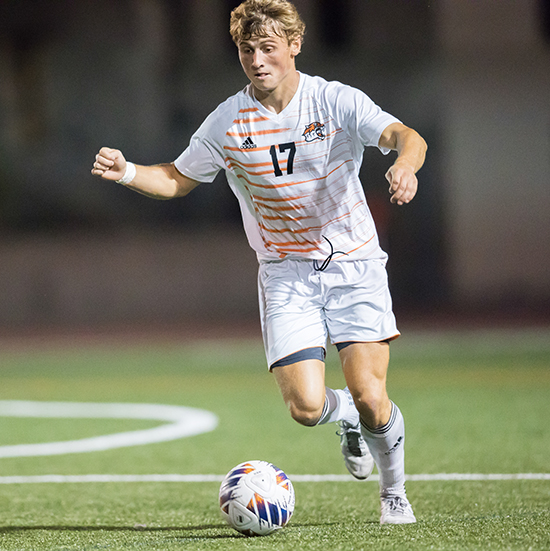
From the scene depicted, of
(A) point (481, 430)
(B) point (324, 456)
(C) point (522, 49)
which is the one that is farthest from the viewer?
(C) point (522, 49)

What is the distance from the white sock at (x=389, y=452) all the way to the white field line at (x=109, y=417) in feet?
10.6

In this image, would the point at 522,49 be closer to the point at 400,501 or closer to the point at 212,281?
the point at 212,281

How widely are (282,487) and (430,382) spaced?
21.4 feet

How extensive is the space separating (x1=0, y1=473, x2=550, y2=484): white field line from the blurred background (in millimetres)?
14539

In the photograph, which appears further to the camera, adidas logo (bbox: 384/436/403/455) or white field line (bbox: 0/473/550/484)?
white field line (bbox: 0/473/550/484)

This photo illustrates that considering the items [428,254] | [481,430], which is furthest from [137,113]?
[481,430]

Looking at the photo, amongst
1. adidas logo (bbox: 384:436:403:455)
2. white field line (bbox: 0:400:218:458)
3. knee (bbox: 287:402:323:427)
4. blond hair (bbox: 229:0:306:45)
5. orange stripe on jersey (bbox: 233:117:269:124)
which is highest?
blond hair (bbox: 229:0:306:45)

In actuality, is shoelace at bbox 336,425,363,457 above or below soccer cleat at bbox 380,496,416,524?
above

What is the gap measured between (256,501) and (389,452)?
0.75m

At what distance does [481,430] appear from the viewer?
287 inches

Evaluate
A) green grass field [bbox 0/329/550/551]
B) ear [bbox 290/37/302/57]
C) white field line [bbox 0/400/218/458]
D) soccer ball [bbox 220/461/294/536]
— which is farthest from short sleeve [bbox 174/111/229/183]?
white field line [bbox 0/400/218/458]

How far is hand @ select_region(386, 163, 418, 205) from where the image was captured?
3.67 m

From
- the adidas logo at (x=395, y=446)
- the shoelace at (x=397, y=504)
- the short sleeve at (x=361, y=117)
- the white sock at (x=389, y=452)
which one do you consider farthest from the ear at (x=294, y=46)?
the shoelace at (x=397, y=504)

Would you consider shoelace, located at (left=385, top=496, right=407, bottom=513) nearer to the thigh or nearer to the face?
the thigh
